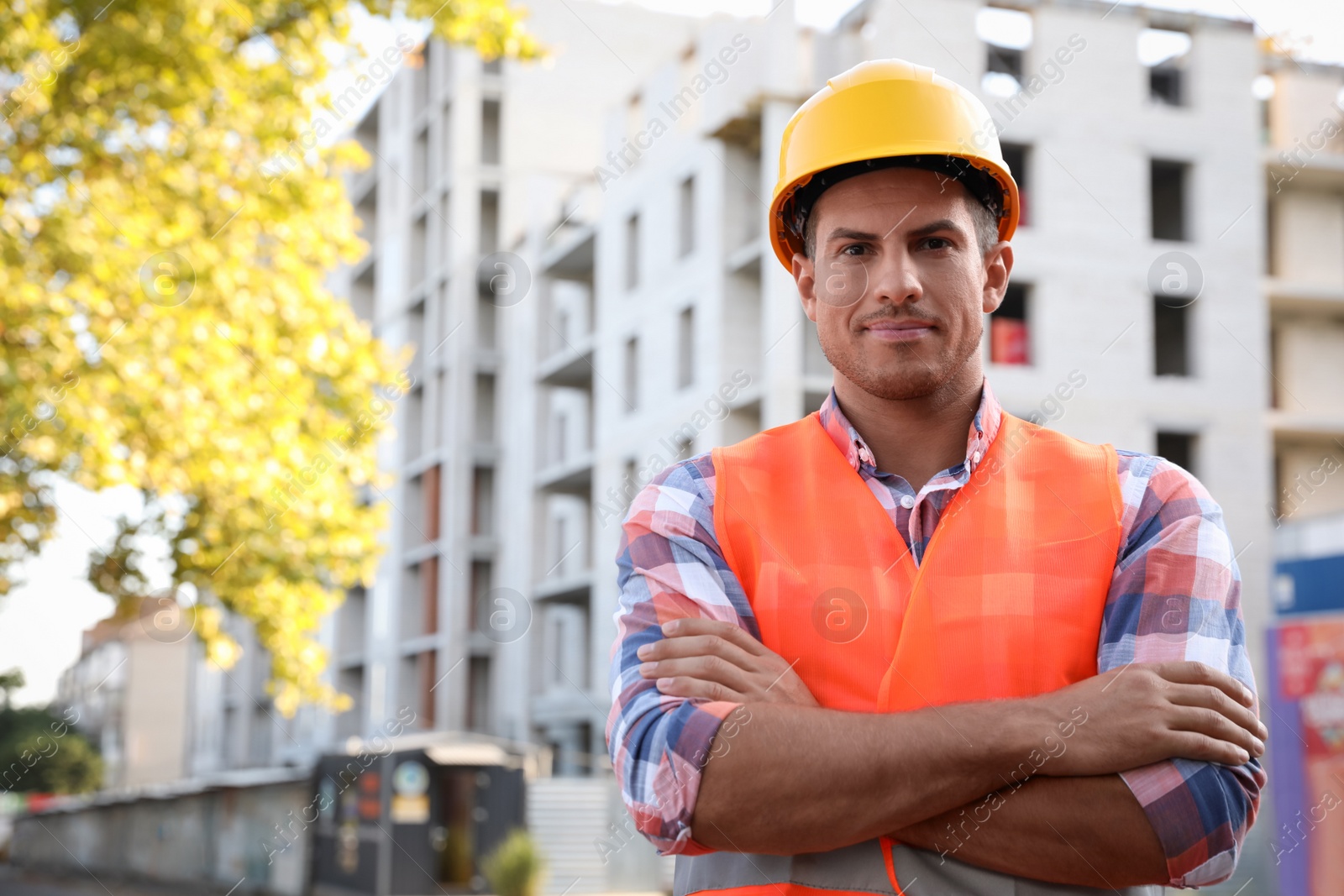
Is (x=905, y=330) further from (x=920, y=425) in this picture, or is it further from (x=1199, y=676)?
(x=1199, y=676)

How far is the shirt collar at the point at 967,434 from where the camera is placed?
7.66 feet

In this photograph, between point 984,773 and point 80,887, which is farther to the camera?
point 80,887

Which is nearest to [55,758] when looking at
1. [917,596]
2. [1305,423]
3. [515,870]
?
[515,870]

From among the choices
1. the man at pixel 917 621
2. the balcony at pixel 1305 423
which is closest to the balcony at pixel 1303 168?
the balcony at pixel 1305 423

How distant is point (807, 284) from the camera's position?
99.6 inches

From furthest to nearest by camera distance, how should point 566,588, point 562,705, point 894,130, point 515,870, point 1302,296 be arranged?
point 562,705
point 566,588
point 1302,296
point 515,870
point 894,130

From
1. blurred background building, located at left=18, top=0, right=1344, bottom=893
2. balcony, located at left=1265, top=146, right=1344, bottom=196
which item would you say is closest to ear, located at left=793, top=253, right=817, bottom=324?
blurred background building, located at left=18, top=0, right=1344, bottom=893

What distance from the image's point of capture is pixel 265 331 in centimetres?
1070

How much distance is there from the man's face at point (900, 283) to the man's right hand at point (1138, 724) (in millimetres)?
560

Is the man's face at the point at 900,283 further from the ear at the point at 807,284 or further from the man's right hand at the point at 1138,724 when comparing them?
the man's right hand at the point at 1138,724

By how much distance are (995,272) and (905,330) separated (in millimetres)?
295

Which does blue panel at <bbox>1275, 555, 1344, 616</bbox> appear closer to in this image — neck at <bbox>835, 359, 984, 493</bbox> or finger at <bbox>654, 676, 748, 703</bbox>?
neck at <bbox>835, 359, 984, 493</bbox>

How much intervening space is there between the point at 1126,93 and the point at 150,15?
1851cm

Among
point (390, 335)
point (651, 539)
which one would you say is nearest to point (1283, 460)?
point (651, 539)
